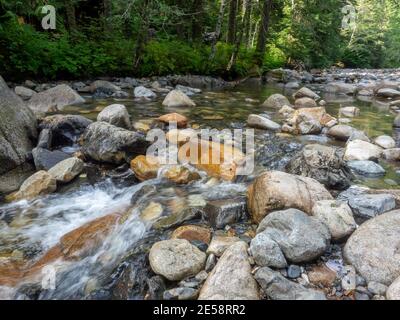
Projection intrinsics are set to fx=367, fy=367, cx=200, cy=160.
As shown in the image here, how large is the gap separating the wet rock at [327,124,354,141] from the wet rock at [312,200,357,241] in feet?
11.0

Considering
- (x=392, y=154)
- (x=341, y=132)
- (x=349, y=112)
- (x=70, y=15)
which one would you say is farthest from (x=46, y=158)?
(x=70, y=15)

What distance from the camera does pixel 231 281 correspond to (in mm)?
2682

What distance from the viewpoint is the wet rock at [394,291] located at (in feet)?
8.05

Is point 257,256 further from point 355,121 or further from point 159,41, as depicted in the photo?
point 159,41

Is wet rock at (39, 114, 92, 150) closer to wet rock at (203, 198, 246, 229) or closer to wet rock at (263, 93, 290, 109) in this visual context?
wet rock at (203, 198, 246, 229)

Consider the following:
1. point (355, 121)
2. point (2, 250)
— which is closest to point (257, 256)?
point (2, 250)

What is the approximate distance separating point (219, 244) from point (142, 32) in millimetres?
9314

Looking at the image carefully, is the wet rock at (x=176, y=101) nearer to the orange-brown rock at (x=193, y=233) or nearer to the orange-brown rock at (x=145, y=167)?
the orange-brown rock at (x=145, y=167)

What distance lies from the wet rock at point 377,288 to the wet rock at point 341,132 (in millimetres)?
4354

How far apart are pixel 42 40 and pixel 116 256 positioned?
8.59m

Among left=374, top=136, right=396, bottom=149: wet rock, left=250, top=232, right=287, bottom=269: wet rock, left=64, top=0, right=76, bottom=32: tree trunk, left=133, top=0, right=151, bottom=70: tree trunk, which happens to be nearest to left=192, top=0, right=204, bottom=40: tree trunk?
left=133, top=0, right=151, bottom=70: tree trunk

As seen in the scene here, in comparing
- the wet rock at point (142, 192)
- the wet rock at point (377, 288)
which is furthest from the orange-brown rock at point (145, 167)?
the wet rock at point (377, 288)

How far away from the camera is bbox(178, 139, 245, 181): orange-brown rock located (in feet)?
16.3
